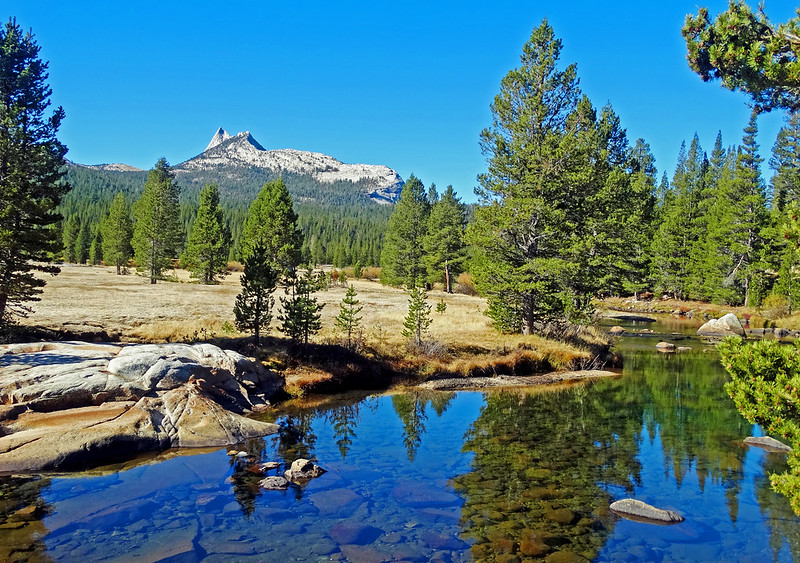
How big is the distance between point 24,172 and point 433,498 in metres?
18.8

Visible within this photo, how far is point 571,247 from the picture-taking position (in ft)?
92.3

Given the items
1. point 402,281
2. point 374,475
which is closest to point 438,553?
point 374,475

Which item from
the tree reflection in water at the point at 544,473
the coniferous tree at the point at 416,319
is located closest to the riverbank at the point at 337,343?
the coniferous tree at the point at 416,319

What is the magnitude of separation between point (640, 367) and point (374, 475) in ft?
72.7

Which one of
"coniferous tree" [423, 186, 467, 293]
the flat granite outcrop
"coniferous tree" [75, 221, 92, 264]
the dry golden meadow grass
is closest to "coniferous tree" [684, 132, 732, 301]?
"coniferous tree" [423, 186, 467, 293]

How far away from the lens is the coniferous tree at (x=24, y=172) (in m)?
19.3

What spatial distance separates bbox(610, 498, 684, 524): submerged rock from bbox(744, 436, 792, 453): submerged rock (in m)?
6.96

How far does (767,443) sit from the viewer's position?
53.2ft

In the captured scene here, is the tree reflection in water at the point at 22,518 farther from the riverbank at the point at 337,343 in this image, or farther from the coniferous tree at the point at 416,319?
the coniferous tree at the point at 416,319

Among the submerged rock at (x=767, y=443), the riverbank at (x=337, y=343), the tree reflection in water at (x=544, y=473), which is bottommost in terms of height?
the tree reflection in water at (x=544, y=473)

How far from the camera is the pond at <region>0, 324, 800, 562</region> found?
9.66 meters

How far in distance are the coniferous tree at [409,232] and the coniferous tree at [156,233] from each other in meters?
25.6

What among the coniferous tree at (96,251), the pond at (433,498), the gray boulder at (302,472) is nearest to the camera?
the pond at (433,498)

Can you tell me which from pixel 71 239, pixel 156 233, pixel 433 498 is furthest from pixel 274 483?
pixel 71 239
